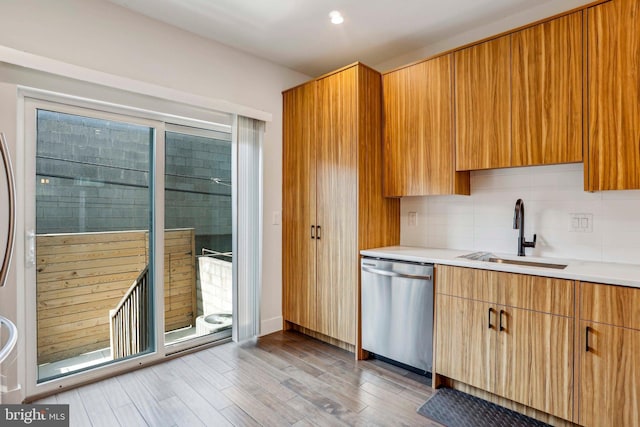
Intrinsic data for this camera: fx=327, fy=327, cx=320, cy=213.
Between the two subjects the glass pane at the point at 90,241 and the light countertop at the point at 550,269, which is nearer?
the light countertop at the point at 550,269

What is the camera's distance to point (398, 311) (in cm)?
246

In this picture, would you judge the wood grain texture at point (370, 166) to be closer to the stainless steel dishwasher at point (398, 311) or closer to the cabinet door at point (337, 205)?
the cabinet door at point (337, 205)

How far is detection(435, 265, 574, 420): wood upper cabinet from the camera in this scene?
177 cm

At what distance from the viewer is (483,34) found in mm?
2613

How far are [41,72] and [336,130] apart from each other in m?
2.04

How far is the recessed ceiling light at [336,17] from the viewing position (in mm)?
2430

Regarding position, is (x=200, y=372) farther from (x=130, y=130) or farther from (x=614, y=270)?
(x=614, y=270)

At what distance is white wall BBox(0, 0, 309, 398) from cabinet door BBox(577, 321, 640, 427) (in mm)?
2458

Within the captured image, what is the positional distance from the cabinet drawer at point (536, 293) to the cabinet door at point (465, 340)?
0.15 metres

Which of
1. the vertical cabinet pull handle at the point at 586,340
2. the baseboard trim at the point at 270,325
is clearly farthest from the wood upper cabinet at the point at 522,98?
the baseboard trim at the point at 270,325

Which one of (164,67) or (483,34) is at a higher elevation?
(483,34)

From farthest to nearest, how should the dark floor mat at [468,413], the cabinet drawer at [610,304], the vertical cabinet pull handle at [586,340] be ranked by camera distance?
1. the dark floor mat at [468,413]
2. the vertical cabinet pull handle at [586,340]
3. the cabinet drawer at [610,304]

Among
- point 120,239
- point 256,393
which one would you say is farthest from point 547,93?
point 120,239

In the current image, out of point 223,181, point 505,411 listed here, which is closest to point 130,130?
point 223,181
